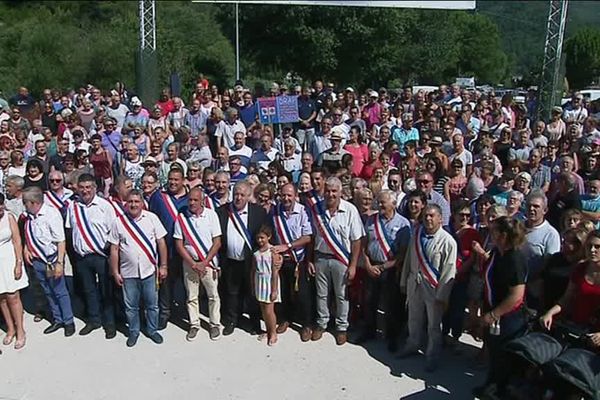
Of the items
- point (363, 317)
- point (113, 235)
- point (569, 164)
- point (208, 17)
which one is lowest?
point (363, 317)

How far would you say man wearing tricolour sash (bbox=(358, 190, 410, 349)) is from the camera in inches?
237

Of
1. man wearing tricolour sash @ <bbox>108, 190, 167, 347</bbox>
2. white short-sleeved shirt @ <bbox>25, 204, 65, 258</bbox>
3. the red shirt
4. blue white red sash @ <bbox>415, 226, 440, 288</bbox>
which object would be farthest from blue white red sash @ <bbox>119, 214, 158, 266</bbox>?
the red shirt

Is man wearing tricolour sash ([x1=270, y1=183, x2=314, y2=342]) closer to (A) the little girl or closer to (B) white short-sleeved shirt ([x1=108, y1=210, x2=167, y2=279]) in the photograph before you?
(A) the little girl

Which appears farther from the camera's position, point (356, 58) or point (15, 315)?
point (356, 58)

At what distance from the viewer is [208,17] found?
36000 millimetres

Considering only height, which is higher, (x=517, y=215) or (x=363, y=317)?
(x=517, y=215)

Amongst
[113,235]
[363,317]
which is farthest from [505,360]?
[113,235]

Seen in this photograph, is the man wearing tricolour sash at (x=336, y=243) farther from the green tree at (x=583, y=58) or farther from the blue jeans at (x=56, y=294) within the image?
the green tree at (x=583, y=58)

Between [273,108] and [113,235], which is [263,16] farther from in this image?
[113,235]

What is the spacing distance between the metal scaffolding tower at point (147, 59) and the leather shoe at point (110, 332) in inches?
405

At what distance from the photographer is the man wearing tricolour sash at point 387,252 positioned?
6.01 metres

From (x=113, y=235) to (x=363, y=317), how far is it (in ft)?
8.38

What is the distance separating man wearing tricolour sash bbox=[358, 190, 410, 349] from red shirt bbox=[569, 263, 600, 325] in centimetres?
154

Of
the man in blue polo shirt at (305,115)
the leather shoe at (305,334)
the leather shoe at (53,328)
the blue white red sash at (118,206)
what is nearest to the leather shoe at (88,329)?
the leather shoe at (53,328)
